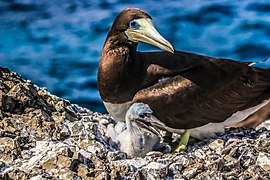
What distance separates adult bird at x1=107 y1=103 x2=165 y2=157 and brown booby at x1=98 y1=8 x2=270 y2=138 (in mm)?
49

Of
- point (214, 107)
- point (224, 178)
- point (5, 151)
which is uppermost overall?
point (214, 107)

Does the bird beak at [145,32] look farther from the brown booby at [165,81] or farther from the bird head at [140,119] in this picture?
the bird head at [140,119]

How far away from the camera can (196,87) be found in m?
3.55

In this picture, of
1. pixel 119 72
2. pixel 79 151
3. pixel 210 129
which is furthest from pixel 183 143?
pixel 79 151

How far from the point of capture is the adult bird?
3340 millimetres

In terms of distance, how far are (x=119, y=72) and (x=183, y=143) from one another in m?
0.39

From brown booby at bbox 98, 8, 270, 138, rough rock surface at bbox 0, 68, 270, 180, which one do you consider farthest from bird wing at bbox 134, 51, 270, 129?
rough rock surface at bbox 0, 68, 270, 180

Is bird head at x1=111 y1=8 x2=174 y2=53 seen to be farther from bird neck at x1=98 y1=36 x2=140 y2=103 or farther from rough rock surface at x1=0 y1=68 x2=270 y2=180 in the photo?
rough rock surface at x1=0 y1=68 x2=270 y2=180

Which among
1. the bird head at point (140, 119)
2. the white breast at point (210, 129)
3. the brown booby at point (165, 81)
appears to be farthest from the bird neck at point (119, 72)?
the white breast at point (210, 129)

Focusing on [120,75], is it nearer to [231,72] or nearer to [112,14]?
[231,72]

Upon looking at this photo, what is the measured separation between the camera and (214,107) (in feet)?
11.9

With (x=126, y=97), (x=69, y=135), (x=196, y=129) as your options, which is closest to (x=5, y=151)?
(x=69, y=135)

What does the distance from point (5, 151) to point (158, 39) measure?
0.80 metres

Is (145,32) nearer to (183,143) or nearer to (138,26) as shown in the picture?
(138,26)
